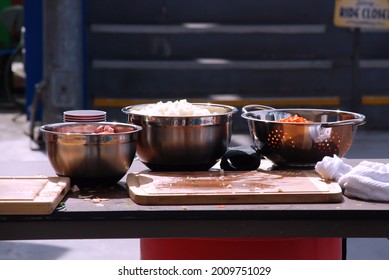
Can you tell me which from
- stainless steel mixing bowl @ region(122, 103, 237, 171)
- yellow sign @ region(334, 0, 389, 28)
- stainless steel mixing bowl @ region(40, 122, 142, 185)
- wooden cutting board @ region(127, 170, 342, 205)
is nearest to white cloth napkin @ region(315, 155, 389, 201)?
wooden cutting board @ region(127, 170, 342, 205)

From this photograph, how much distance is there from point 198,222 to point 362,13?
6483mm

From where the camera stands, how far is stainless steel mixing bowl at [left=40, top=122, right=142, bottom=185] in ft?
8.20

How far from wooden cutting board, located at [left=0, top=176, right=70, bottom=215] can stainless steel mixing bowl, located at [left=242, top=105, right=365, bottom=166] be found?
713 mm

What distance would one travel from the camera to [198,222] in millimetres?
2309

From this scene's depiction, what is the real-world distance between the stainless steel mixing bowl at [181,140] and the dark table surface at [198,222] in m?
0.39

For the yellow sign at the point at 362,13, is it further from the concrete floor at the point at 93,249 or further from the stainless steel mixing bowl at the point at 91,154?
the stainless steel mixing bowl at the point at 91,154

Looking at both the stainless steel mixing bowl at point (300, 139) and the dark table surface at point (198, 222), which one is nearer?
the dark table surface at point (198, 222)

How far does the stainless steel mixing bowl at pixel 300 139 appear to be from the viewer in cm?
273

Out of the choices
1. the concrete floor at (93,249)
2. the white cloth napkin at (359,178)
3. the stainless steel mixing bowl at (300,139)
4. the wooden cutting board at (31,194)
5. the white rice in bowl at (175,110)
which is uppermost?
the white rice in bowl at (175,110)

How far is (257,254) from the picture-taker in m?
2.62

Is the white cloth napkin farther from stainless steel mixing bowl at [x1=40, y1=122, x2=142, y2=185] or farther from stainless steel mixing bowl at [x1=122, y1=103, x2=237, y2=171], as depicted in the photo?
stainless steel mixing bowl at [x1=40, y1=122, x2=142, y2=185]

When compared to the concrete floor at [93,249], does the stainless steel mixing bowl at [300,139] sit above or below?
above

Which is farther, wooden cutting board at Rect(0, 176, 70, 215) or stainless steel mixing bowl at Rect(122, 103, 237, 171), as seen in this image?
stainless steel mixing bowl at Rect(122, 103, 237, 171)

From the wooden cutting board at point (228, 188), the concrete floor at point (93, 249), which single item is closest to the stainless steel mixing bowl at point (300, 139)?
the wooden cutting board at point (228, 188)
